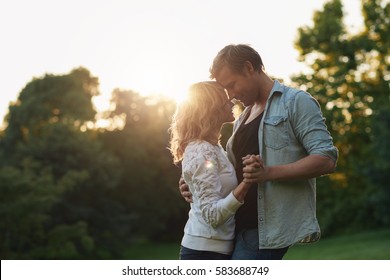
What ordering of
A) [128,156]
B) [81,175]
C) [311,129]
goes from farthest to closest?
[128,156] < [81,175] < [311,129]

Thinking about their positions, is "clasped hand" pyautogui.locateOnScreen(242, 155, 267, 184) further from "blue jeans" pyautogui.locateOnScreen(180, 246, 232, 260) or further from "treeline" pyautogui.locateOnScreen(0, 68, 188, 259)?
"treeline" pyautogui.locateOnScreen(0, 68, 188, 259)

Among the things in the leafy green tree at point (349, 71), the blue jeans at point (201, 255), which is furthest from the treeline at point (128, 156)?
the blue jeans at point (201, 255)

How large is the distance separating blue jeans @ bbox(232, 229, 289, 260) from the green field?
65.6 feet

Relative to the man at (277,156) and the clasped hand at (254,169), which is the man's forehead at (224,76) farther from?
the clasped hand at (254,169)

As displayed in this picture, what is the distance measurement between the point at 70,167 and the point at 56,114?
6.77m

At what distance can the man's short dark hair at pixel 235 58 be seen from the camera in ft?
12.0

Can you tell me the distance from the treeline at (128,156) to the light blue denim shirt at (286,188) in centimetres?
2217

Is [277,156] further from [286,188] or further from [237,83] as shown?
[237,83]

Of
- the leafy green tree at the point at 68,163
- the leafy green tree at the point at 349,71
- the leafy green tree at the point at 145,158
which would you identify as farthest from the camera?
the leafy green tree at the point at 145,158

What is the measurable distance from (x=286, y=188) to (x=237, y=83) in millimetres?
624

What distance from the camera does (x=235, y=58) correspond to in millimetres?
3648

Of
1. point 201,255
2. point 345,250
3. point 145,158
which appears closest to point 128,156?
point 145,158

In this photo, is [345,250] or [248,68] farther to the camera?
[345,250]

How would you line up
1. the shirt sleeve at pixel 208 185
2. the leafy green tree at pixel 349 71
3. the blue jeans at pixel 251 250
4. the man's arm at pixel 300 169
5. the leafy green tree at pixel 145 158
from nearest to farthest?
1. the man's arm at pixel 300 169
2. the shirt sleeve at pixel 208 185
3. the blue jeans at pixel 251 250
4. the leafy green tree at pixel 349 71
5. the leafy green tree at pixel 145 158
